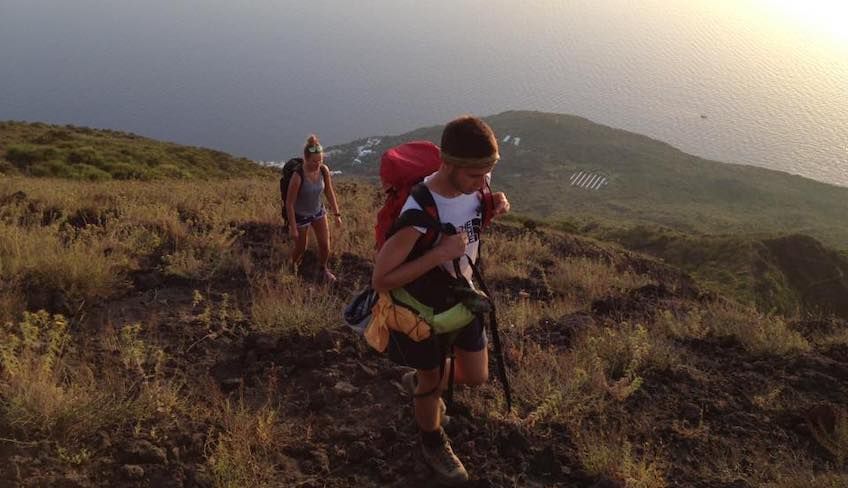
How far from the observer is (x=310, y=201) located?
19.2 ft

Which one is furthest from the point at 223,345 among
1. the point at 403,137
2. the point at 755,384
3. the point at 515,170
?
the point at 403,137

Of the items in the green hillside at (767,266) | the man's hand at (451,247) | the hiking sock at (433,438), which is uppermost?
the man's hand at (451,247)

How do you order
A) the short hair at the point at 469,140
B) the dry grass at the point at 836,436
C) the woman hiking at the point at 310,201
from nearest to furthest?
1. the short hair at the point at 469,140
2. the dry grass at the point at 836,436
3. the woman hiking at the point at 310,201

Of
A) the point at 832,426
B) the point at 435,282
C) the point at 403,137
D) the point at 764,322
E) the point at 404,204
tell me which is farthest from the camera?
the point at 403,137

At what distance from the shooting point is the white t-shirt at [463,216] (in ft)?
8.25

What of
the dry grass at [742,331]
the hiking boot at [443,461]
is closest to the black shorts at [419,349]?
the hiking boot at [443,461]

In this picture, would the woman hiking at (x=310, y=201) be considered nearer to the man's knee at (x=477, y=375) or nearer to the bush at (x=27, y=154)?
the man's knee at (x=477, y=375)

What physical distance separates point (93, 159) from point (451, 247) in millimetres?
24741

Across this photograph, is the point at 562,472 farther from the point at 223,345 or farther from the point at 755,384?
the point at 223,345

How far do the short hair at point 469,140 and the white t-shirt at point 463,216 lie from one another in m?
0.23

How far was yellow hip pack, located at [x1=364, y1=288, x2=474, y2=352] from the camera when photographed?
2.56 meters

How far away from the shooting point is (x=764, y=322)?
563 centimetres

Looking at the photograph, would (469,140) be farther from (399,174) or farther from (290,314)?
(290,314)

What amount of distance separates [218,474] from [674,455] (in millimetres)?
2590
